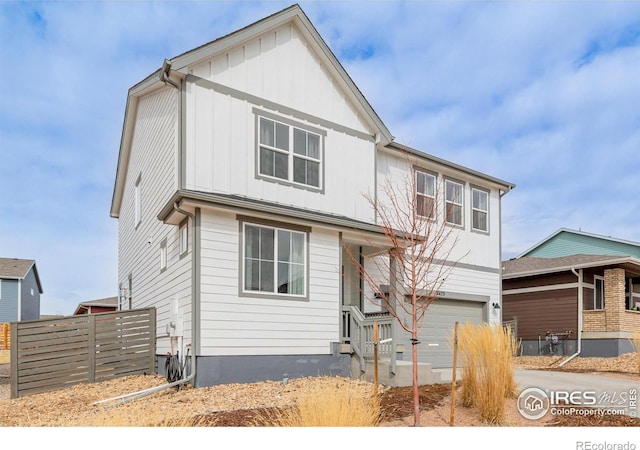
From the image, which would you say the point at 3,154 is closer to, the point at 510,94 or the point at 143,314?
the point at 143,314

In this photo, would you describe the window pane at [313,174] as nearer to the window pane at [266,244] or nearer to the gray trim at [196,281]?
the window pane at [266,244]

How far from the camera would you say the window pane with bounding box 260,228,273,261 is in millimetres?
10133

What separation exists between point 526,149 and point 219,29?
7.55 m

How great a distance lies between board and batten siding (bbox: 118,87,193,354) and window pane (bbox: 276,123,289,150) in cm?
211

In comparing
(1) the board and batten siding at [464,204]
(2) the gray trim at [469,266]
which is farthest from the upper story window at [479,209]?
(2) the gray trim at [469,266]

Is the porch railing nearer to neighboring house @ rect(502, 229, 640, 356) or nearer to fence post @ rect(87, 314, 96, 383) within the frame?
fence post @ rect(87, 314, 96, 383)

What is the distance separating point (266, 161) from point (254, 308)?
3082mm

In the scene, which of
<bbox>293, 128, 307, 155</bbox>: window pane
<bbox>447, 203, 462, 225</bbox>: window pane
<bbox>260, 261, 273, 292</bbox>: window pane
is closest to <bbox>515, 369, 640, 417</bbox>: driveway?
<bbox>260, 261, 273, 292</bbox>: window pane

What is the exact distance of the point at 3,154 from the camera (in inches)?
420

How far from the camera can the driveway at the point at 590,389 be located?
7.48 meters

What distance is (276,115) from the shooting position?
11.2 metres

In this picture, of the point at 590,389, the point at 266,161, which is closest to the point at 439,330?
the point at 590,389

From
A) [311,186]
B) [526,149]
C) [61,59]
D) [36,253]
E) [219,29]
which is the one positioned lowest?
[36,253]
